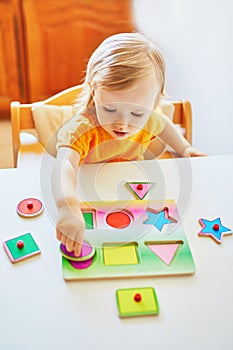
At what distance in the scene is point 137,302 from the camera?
63cm

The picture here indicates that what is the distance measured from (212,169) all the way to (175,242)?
25 centimetres

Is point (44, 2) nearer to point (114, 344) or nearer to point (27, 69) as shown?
point (27, 69)

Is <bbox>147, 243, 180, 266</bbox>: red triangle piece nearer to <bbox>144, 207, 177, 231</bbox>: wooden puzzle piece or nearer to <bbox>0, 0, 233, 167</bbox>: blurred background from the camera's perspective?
<bbox>144, 207, 177, 231</bbox>: wooden puzzle piece

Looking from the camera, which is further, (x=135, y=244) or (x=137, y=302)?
(x=135, y=244)

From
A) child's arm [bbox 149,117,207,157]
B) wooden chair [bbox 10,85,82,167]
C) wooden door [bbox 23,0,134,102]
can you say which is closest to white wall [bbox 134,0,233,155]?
wooden door [bbox 23,0,134,102]

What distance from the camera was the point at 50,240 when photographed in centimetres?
74

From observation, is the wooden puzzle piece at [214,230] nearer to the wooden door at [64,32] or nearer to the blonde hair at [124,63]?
the blonde hair at [124,63]

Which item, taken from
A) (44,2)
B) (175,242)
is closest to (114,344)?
(175,242)

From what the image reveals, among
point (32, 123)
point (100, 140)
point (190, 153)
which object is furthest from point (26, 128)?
point (190, 153)

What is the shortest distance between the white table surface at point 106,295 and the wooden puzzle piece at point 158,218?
0.09 feet

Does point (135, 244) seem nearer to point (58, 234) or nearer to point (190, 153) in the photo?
point (58, 234)

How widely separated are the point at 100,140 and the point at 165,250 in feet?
1.09

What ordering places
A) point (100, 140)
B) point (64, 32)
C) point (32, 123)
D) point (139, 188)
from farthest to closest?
point (64, 32), point (32, 123), point (100, 140), point (139, 188)

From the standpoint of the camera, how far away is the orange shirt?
35.8 inches
